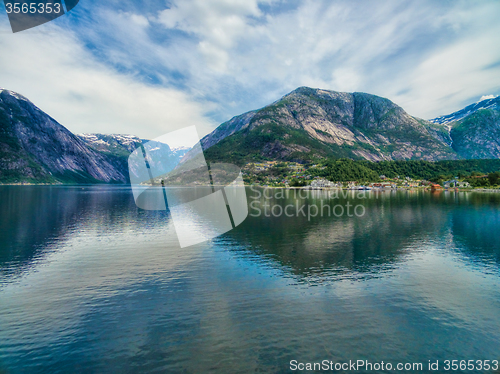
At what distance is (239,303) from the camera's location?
20766 millimetres

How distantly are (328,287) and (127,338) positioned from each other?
16.6m

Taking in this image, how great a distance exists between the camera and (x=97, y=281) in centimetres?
2505

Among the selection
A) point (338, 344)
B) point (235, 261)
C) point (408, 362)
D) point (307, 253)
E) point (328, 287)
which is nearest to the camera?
point (408, 362)

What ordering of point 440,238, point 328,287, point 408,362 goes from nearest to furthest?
1. point 408,362
2. point 328,287
3. point 440,238

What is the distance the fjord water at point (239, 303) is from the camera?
14.8 meters

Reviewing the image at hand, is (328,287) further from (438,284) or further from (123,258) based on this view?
(123,258)

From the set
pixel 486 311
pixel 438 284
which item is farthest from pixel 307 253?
pixel 486 311

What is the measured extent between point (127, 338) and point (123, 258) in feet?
59.4

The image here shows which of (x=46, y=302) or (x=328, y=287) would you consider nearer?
(x=46, y=302)

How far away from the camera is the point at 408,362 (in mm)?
14328

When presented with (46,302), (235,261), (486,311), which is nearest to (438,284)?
(486,311)

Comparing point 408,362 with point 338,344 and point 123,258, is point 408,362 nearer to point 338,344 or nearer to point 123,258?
point 338,344

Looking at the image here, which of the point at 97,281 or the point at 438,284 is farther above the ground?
the point at 97,281

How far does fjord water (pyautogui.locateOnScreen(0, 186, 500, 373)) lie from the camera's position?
48.4 feet
